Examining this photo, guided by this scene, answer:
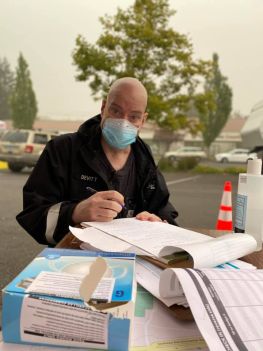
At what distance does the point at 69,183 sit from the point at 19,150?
9.29 metres

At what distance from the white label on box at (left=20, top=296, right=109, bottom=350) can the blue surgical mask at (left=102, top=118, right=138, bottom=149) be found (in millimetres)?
1031

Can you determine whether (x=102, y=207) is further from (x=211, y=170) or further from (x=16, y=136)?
(x=211, y=170)

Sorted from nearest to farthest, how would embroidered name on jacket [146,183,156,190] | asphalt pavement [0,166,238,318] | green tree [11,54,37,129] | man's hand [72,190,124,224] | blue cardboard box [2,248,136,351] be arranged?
blue cardboard box [2,248,136,351]
man's hand [72,190,124,224]
embroidered name on jacket [146,183,156,190]
asphalt pavement [0,166,238,318]
green tree [11,54,37,129]

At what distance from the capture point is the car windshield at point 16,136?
34.5 feet

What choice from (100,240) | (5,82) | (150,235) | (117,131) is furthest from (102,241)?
(5,82)

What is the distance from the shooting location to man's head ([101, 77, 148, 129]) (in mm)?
1418

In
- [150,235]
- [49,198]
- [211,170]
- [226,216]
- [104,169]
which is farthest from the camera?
[211,170]

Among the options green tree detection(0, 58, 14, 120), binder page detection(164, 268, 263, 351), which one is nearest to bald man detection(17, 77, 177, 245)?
binder page detection(164, 268, 263, 351)

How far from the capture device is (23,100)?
83.3 feet

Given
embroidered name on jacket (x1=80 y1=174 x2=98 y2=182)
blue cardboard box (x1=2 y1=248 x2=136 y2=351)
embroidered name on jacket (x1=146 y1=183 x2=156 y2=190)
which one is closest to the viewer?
blue cardboard box (x1=2 y1=248 x2=136 y2=351)

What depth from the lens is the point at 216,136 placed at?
24.4 metres

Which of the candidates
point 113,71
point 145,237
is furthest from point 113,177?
point 113,71

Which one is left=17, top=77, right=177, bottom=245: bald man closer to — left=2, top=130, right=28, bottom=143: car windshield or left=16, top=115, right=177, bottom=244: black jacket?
left=16, top=115, right=177, bottom=244: black jacket

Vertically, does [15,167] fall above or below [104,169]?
below
